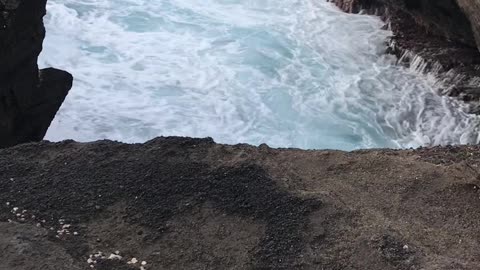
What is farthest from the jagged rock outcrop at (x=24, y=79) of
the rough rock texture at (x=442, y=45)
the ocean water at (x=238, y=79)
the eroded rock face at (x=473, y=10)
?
the rough rock texture at (x=442, y=45)

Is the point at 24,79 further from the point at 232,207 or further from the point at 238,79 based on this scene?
the point at 232,207

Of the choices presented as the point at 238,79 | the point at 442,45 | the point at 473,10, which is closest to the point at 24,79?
the point at 238,79

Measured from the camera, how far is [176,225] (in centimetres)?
320

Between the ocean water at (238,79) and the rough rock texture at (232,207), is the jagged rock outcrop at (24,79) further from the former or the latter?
the rough rock texture at (232,207)

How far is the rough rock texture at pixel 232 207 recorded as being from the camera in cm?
297

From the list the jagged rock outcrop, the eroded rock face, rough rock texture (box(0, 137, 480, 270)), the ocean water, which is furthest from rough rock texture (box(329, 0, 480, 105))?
rough rock texture (box(0, 137, 480, 270))

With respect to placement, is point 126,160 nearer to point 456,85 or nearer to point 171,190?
point 171,190

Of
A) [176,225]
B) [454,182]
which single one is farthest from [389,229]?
[176,225]

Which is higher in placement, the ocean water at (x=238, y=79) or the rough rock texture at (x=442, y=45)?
the rough rock texture at (x=442, y=45)

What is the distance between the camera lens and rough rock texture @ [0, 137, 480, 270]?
9.76ft

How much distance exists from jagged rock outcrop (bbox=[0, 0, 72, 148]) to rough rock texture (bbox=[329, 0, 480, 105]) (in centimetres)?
515

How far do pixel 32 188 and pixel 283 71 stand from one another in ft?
22.3

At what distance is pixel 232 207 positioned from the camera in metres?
3.35

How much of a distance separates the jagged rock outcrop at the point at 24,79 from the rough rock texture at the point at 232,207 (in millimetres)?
2640
